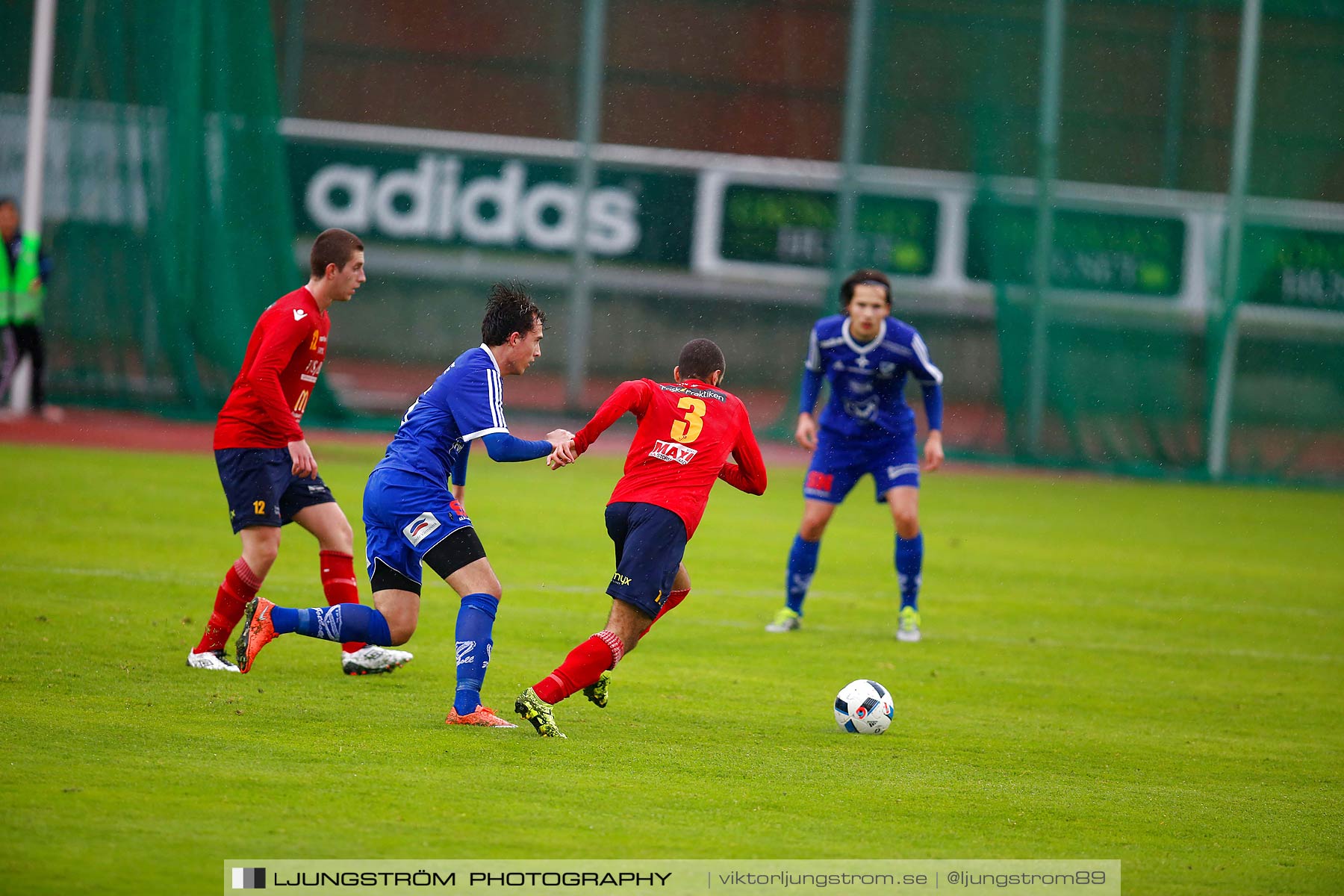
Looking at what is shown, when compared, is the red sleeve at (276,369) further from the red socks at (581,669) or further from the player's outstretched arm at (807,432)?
the player's outstretched arm at (807,432)

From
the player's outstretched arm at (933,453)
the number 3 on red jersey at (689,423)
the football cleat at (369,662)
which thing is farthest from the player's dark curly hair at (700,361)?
the player's outstretched arm at (933,453)

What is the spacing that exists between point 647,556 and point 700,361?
0.92 metres

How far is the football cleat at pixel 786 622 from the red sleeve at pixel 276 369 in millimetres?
3438

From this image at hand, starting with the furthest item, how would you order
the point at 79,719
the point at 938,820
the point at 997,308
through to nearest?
the point at 997,308 → the point at 79,719 → the point at 938,820

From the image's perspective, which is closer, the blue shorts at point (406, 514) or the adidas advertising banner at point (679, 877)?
the adidas advertising banner at point (679, 877)

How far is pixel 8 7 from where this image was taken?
17391 millimetres

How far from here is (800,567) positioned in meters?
8.98

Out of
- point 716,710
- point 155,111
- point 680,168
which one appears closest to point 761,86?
point 680,168

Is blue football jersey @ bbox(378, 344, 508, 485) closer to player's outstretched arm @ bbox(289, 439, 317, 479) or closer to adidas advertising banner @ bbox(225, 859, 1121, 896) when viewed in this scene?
player's outstretched arm @ bbox(289, 439, 317, 479)

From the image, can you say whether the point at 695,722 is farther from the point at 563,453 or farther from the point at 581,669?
the point at 563,453

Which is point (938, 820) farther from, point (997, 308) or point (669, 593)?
point (997, 308)

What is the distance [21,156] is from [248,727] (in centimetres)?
1442

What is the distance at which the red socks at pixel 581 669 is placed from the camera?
19.1ft

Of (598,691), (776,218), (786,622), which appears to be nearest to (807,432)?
(786,622)
